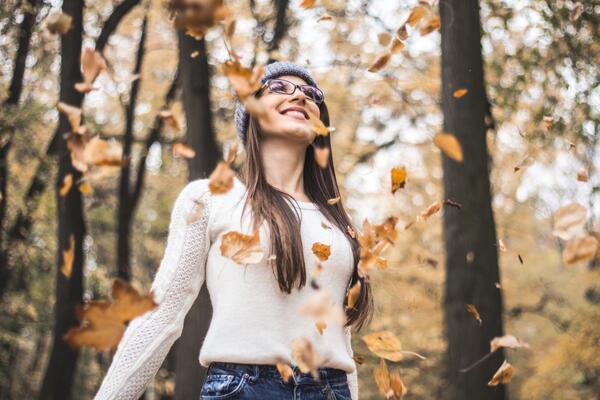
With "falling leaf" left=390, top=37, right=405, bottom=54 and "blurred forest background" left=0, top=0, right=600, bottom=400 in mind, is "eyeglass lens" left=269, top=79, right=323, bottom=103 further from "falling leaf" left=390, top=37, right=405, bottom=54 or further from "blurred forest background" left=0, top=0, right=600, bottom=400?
"falling leaf" left=390, top=37, right=405, bottom=54

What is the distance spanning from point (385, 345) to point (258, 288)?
0.42 metres

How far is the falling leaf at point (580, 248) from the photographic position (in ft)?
5.79

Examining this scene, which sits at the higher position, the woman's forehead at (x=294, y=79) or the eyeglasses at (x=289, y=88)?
the woman's forehead at (x=294, y=79)

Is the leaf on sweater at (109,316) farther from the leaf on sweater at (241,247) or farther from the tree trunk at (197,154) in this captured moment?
the tree trunk at (197,154)

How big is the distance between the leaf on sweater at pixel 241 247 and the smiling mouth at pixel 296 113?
0.63 m

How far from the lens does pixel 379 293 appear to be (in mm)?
11562

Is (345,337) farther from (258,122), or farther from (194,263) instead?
(258,122)

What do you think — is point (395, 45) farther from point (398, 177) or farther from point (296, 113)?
point (296, 113)

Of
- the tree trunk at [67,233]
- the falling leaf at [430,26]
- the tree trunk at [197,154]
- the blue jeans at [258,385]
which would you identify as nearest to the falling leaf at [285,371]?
the blue jeans at [258,385]

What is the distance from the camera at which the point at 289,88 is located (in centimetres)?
263

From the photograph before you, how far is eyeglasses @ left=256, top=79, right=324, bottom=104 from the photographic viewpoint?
263 cm

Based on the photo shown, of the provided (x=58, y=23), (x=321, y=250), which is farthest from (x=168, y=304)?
(x=58, y=23)

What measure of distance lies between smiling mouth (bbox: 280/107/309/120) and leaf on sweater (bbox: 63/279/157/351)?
1131 millimetres

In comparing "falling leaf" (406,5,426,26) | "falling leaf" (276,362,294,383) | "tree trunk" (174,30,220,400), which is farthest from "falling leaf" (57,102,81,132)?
"tree trunk" (174,30,220,400)
